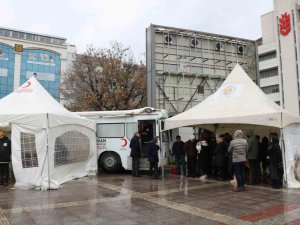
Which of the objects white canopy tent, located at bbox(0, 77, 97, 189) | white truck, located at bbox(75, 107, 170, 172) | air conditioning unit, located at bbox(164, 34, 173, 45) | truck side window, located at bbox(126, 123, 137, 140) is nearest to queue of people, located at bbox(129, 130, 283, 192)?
white truck, located at bbox(75, 107, 170, 172)

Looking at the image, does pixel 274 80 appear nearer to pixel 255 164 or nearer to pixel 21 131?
pixel 255 164

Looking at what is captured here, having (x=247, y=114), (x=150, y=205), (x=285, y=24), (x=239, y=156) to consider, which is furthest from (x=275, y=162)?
(x=285, y=24)

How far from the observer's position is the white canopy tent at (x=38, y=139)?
10312 mm

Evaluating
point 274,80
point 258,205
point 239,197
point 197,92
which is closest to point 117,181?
point 239,197

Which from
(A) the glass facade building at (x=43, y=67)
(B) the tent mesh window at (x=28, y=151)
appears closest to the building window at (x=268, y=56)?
(A) the glass facade building at (x=43, y=67)

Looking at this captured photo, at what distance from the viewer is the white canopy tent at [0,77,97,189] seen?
10.3 meters

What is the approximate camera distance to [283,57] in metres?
56.5

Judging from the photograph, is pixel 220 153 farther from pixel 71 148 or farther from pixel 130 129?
pixel 71 148

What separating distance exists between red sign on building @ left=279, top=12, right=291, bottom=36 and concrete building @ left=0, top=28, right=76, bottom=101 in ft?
129

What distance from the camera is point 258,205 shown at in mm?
7531

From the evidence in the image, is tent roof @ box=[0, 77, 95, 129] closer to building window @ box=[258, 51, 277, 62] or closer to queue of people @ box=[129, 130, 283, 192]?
queue of people @ box=[129, 130, 283, 192]

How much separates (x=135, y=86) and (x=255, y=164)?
658 inches

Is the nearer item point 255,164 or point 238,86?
point 255,164

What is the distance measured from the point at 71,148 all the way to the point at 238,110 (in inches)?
247
